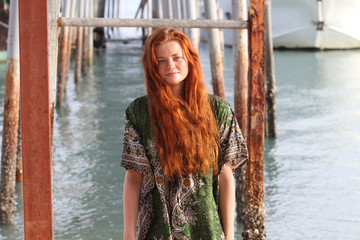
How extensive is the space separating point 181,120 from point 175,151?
4.7 inches

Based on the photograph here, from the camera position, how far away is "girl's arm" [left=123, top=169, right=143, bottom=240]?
92.4 inches

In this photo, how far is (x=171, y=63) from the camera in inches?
92.0

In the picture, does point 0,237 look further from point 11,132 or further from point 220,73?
point 220,73

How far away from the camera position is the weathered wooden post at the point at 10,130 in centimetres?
504

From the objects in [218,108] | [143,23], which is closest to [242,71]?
[143,23]

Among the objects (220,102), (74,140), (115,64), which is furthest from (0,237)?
(115,64)

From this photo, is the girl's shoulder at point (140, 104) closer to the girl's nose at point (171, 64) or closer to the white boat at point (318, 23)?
the girl's nose at point (171, 64)

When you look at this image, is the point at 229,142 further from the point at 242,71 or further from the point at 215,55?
the point at 215,55

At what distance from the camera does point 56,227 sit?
5.12 metres

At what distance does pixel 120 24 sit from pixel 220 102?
1333 mm

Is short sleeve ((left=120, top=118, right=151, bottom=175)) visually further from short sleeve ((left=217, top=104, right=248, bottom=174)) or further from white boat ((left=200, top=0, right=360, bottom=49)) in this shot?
white boat ((left=200, top=0, right=360, bottom=49))

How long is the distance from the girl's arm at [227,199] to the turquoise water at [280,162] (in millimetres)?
2681

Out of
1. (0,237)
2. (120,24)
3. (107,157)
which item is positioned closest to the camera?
(120,24)

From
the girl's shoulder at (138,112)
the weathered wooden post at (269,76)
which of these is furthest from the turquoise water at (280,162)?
the girl's shoulder at (138,112)
